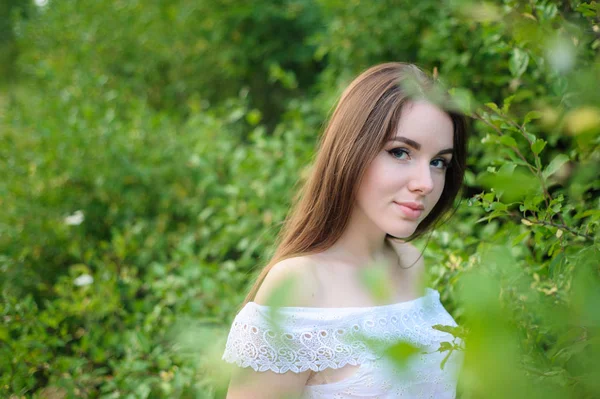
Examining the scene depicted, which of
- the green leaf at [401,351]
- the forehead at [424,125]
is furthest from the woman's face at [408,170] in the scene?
the green leaf at [401,351]

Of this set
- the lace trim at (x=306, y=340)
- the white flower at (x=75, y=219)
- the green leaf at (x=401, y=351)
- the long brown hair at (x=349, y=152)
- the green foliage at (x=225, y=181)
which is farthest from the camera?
the white flower at (x=75, y=219)

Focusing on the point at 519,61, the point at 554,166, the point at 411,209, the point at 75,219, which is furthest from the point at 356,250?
the point at 75,219

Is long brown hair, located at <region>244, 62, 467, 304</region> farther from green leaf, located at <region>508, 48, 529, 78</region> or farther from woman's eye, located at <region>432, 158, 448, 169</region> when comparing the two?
green leaf, located at <region>508, 48, 529, 78</region>

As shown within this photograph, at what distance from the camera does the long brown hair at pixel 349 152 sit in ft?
5.05

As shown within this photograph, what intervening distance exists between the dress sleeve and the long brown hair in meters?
0.21

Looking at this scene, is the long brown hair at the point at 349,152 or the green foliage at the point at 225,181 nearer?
the green foliage at the point at 225,181

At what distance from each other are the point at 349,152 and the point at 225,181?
214cm

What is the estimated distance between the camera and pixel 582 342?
93cm

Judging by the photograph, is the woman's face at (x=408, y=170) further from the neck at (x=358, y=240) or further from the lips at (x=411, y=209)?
the neck at (x=358, y=240)

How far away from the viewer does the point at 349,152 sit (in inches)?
61.4

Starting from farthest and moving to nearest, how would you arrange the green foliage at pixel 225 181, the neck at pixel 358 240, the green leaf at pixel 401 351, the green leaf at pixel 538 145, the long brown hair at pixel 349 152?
the neck at pixel 358 240 < the long brown hair at pixel 349 152 < the green leaf at pixel 538 145 < the green foliage at pixel 225 181 < the green leaf at pixel 401 351

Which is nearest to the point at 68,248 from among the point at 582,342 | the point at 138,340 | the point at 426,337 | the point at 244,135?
the point at 138,340

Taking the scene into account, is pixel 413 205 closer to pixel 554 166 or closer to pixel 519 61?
pixel 554 166

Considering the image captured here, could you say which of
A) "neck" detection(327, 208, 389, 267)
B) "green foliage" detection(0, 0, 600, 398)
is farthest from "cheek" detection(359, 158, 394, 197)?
"green foliage" detection(0, 0, 600, 398)
